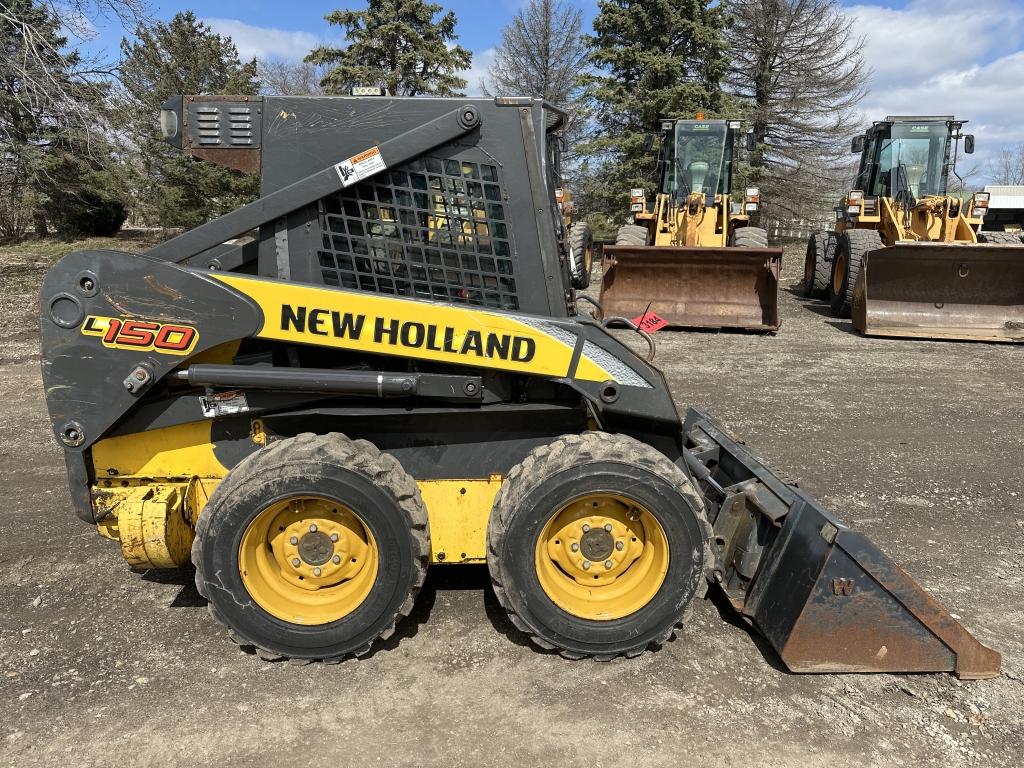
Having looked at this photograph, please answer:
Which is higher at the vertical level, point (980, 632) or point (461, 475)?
point (461, 475)

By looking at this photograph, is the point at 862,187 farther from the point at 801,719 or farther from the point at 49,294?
the point at 49,294

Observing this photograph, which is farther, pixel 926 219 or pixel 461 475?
pixel 926 219

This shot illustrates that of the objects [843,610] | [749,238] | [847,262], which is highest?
[749,238]

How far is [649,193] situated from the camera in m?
20.0

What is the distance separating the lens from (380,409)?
9.92ft

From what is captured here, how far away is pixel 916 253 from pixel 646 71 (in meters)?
12.0

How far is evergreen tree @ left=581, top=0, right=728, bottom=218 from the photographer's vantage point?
1942cm

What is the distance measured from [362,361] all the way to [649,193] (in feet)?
60.2

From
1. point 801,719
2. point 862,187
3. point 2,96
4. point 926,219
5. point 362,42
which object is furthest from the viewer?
point 362,42

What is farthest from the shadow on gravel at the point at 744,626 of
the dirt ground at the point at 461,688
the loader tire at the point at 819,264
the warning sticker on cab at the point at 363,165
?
the loader tire at the point at 819,264

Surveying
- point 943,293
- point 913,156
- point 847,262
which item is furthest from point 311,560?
point 913,156

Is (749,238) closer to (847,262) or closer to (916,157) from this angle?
(847,262)

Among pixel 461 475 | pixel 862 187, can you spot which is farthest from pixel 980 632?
pixel 862 187

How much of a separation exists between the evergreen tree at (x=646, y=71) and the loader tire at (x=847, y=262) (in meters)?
8.10
